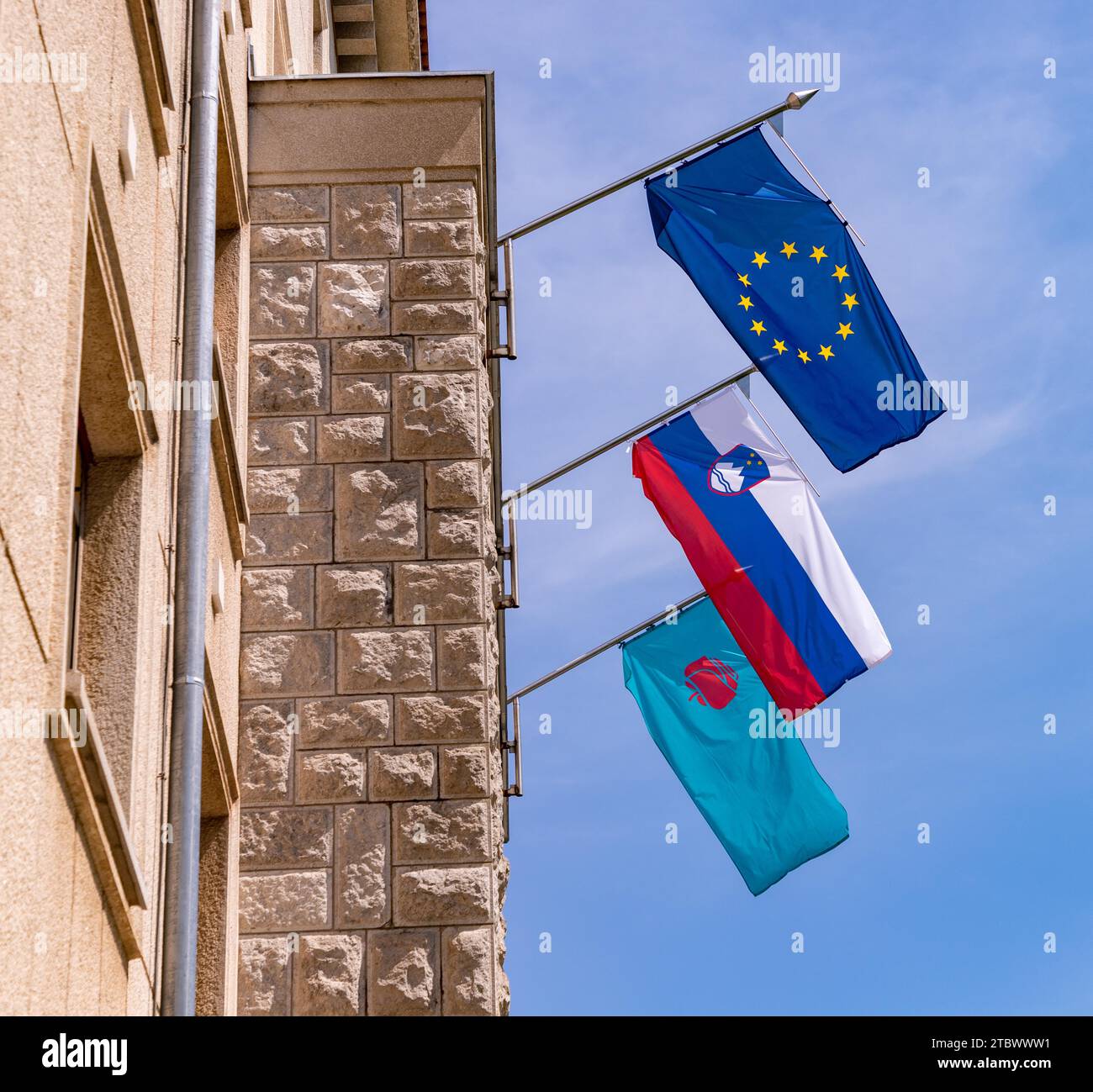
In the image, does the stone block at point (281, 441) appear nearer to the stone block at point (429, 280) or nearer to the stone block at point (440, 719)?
the stone block at point (429, 280)

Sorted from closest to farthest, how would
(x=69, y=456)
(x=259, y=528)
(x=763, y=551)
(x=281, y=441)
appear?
1. (x=69, y=456)
2. (x=259, y=528)
3. (x=281, y=441)
4. (x=763, y=551)

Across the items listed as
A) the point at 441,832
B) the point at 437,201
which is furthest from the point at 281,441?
the point at 441,832

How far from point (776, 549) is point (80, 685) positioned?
7727 mm

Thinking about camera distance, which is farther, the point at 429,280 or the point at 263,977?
the point at 429,280

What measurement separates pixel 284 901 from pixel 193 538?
2676 millimetres

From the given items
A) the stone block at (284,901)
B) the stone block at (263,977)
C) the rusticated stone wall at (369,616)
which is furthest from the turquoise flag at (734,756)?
the stone block at (263,977)

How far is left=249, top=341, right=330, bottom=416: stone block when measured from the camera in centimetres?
1049

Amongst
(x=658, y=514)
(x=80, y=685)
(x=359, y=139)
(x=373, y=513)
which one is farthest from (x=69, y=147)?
(x=658, y=514)

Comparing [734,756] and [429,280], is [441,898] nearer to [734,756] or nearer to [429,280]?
Result: [429,280]

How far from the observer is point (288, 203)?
10930 mm

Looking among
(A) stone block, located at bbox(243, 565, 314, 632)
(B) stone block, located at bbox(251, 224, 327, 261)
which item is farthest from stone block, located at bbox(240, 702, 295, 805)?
(B) stone block, located at bbox(251, 224, 327, 261)

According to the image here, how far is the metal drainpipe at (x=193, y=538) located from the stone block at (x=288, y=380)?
245 centimetres

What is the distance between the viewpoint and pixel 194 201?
7926mm

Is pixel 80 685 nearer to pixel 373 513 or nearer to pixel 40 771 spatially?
pixel 40 771
